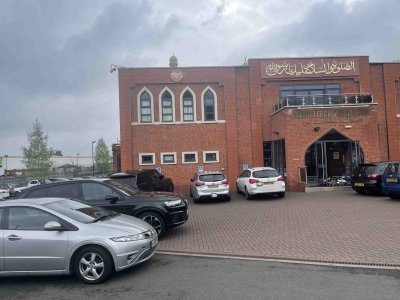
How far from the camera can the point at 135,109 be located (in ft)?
80.1

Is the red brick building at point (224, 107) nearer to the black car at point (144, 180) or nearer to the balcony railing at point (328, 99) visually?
the balcony railing at point (328, 99)

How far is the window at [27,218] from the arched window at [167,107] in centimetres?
1843

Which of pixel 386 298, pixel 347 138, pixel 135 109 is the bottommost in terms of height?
pixel 386 298

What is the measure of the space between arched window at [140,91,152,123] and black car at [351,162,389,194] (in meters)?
13.1

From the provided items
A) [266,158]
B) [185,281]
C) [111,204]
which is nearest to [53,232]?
[185,281]

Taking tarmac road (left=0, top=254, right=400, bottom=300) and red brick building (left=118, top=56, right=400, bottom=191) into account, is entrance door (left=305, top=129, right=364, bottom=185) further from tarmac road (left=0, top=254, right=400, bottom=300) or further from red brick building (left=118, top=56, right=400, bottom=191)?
tarmac road (left=0, top=254, right=400, bottom=300)

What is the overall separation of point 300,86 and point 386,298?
21.3m

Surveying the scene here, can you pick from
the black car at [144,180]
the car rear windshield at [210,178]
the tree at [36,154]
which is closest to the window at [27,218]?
the black car at [144,180]

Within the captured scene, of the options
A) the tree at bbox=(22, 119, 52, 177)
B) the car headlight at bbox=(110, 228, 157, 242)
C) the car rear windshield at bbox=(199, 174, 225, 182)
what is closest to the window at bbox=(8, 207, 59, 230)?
the car headlight at bbox=(110, 228, 157, 242)

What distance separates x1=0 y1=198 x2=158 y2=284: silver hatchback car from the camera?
604cm

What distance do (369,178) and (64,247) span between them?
14.0 m

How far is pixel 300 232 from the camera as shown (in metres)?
9.52

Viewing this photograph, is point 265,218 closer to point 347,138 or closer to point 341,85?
point 347,138

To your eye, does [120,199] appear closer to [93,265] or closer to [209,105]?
[93,265]
